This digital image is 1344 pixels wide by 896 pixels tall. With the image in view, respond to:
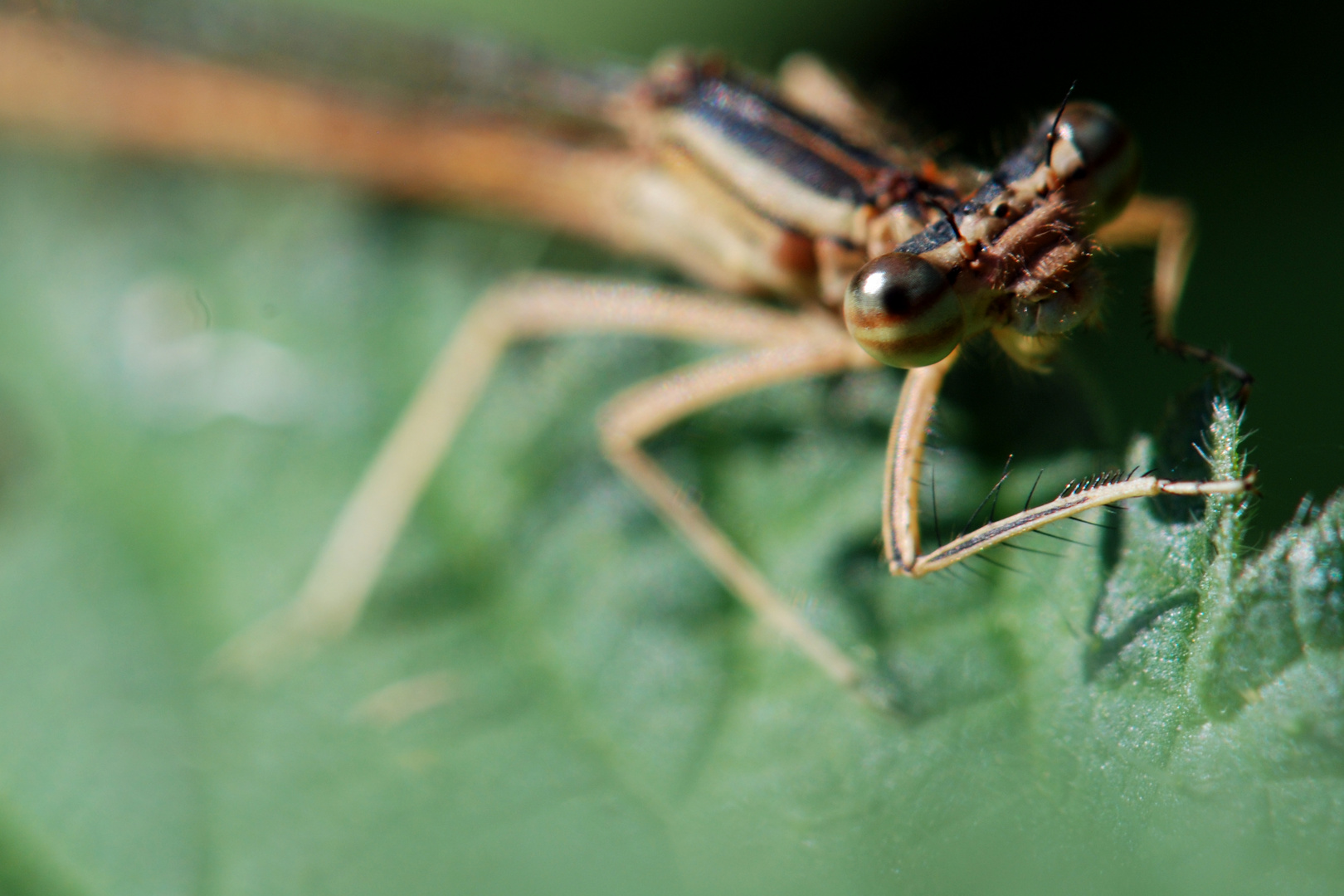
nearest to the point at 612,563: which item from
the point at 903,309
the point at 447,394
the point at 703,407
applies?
the point at 703,407

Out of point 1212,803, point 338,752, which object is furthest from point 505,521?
point 1212,803

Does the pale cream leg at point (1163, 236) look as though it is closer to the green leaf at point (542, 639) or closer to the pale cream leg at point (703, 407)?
the green leaf at point (542, 639)

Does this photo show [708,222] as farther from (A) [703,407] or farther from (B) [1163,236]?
(B) [1163,236]

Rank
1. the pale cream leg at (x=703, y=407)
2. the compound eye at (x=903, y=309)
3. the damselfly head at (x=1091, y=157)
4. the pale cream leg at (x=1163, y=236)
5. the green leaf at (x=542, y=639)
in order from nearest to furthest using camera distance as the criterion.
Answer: the green leaf at (x=542, y=639) < the compound eye at (x=903, y=309) < the damselfly head at (x=1091, y=157) < the pale cream leg at (x=703, y=407) < the pale cream leg at (x=1163, y=236)

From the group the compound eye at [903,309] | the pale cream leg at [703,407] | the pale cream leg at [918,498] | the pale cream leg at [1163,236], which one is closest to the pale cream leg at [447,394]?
the pale cream leg at [703,407]

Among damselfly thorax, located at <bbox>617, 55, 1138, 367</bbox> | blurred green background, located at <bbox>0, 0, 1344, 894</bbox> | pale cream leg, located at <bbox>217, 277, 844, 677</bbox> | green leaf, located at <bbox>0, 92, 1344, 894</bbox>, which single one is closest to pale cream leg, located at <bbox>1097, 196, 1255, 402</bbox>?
blurred green background, located at <bbox>0, 0, 1344, 894</bbox>

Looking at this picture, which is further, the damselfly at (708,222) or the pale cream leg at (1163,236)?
the pale cream leg at (1163,236)

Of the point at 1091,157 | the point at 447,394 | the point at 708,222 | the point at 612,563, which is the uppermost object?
the point at 708,222
